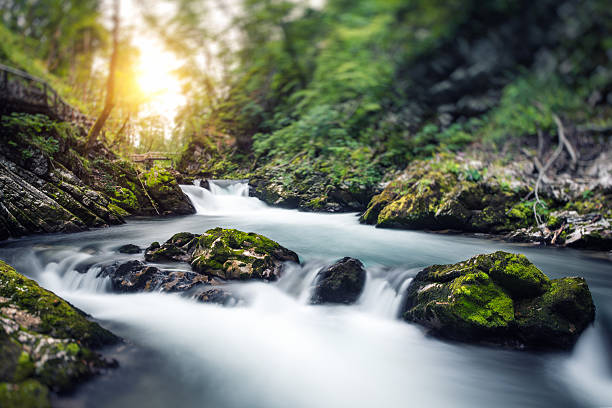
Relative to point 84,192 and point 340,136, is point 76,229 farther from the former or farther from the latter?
point 340,136

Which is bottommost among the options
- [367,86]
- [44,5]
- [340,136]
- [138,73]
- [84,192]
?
[84,192]

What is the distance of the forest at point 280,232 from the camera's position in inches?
65.8

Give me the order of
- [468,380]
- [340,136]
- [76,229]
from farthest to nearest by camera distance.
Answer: [76,229] < [340,136] < [468,380]

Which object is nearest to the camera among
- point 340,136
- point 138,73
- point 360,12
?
point 360,12

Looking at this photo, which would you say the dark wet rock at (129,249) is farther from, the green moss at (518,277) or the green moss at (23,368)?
the green moss at (518,277)

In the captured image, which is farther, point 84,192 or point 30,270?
point 84,192

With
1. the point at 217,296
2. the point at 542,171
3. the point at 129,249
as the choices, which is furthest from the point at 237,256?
the point at 542,171

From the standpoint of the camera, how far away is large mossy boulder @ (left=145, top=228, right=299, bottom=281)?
3.68 m

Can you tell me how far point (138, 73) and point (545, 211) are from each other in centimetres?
845

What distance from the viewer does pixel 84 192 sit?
18.8ft

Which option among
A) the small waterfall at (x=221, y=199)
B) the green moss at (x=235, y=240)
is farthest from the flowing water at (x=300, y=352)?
the small waterfall at (x=221, y=199)

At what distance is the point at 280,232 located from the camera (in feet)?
20.4

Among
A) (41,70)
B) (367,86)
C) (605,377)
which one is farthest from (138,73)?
(605,377)

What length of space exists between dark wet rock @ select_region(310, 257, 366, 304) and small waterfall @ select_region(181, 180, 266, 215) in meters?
3.59
